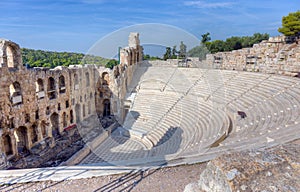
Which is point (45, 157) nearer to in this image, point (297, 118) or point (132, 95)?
point (132, 95)

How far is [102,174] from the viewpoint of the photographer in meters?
4.99

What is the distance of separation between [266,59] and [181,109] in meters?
9.24

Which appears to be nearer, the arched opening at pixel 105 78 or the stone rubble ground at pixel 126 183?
the stone rubble ground at pixel 126 183

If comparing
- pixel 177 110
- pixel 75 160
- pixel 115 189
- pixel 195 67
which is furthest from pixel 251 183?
pixel 195 67

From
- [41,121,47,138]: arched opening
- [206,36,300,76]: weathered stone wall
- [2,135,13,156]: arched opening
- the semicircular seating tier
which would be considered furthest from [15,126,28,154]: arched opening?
[206,36,300,76]: weathered stone wall

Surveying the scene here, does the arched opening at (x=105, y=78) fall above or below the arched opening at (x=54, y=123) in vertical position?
above

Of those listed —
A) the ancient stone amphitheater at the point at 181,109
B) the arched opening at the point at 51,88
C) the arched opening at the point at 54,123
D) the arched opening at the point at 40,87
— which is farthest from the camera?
the arched opening at the point at 54,123

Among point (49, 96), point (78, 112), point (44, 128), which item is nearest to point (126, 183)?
point (44, 128)

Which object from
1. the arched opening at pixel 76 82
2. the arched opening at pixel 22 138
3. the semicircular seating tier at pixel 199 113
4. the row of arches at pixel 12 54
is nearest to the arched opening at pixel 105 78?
the semicircular seating tier at pixel 199 113

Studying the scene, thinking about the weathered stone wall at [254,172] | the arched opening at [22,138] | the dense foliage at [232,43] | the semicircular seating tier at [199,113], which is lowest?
the arched opening at [22,138]

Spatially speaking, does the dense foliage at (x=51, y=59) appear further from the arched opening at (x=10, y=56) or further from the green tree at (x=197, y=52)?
the arched opening at (x=10, y=56)

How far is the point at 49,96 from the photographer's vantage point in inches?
651

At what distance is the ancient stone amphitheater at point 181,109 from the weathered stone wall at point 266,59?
3.0 inches

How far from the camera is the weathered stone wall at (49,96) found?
41.5ft
